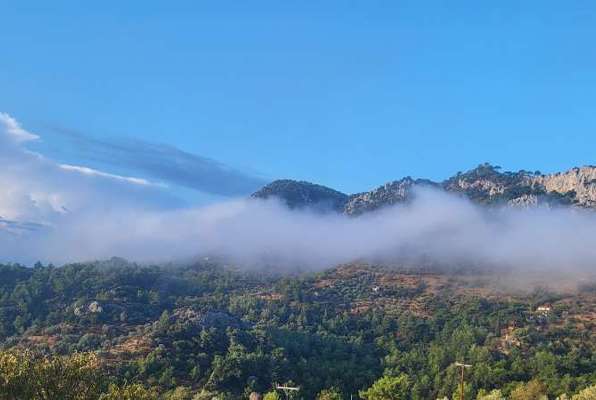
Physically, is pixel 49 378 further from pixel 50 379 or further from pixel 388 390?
pixel 388 390

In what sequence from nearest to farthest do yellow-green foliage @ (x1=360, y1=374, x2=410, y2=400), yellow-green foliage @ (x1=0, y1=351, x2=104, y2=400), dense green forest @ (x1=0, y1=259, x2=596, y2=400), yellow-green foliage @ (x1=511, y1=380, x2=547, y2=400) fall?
yellow-green foliage @ (x1=0, y1=351, x2=104, y2=400) < yellow-green foliage @ (x1=360, y1=374, x2=410, y2=400) < yellow-green foliage @ (x1=511, y1=380, x2=547, y2=400) < dense green forest @ (x1=0, y1=259, x2=596, y2=400)

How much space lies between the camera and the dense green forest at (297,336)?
89.2m

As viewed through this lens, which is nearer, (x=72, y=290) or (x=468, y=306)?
(x=468, y=306)

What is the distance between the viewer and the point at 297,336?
124 meters

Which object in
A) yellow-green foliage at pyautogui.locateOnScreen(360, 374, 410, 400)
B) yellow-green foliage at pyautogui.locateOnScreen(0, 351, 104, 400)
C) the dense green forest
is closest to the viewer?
yellow-green foliage at pyautogui.locateOnScreen(0, 351, 104, 400)

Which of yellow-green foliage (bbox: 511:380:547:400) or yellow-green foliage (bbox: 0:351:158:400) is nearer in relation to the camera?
yellow-green foliage (bbox: 0:351:158:400)

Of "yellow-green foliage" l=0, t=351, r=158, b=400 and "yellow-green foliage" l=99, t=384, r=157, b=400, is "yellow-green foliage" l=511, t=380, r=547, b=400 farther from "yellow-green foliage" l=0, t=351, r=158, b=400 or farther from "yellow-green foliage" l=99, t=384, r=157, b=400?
"yellow-green foliage" l=0, t=351, r=158, b=400

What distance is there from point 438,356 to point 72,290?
337 ft

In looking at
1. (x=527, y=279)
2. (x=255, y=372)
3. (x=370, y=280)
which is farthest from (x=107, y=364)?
(x=527, y=279)

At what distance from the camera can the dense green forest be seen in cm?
8919

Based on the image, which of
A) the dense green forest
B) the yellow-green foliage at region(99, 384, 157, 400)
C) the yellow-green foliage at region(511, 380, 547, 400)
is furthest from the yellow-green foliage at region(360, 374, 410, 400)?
the yellow-green foliage at region(99, 384, 157, 400)

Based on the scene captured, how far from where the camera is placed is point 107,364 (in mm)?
90875

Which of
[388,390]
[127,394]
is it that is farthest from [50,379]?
[388,390]

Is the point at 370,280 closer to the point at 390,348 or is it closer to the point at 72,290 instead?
the point at 390,348
